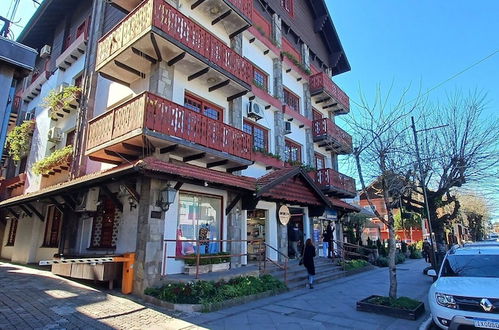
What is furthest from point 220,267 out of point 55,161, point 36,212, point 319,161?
point 319,161

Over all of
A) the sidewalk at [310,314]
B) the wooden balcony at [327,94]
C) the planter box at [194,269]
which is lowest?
the sidewalk at [310,314]

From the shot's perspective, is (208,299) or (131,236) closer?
(208,299)

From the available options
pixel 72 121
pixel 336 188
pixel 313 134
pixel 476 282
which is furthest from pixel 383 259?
pixel 72 121

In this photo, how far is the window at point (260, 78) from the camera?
16416 mm

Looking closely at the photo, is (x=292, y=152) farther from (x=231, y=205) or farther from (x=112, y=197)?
(x=112, y=197)

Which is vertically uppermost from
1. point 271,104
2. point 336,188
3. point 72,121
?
point 271,104

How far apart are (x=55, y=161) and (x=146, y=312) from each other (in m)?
9.86

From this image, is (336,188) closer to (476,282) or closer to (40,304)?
(476,282)

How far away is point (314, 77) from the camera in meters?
20.8

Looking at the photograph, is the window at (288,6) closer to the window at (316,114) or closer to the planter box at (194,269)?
the window at (316,114)

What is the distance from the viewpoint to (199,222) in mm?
11398

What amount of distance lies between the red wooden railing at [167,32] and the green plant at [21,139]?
9.84 m

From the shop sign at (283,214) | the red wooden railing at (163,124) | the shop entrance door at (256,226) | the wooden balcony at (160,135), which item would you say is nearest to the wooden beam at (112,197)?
the wooden balcony at (160,135)

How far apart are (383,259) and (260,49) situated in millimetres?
13936
